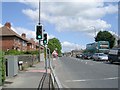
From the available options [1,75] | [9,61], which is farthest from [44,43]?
[1,75]

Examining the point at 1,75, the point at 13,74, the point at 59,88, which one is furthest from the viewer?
→ the point at 13,74

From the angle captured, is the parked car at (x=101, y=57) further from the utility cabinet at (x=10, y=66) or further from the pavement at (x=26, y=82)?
the utility cabinet at (x=10, y=66)

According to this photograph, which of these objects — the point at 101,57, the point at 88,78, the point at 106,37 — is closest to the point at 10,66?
the point at 88,78

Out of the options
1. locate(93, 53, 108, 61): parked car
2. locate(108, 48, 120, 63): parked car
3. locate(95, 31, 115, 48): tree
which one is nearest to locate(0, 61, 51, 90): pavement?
locate(108, 48, 120, 63): parked car

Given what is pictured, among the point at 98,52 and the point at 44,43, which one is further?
the point at 98,52

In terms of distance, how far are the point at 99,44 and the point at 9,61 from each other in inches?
1602

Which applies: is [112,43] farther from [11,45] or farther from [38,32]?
[38,32]

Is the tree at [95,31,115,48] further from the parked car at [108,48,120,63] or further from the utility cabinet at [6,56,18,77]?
the utility cabinet at [6,56,18,77]

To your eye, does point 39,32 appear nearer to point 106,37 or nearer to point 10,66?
point 10,66

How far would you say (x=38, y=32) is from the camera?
21891mm

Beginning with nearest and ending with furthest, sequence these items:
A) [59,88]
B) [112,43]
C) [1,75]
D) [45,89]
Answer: [59,88]
[45,89]
[1,75]
[112,43]

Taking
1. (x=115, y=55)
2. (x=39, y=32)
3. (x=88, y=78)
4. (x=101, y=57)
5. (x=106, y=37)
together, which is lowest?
(x=88, y=78)

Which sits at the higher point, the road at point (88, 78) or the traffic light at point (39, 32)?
the traffic light at point (39, 32)

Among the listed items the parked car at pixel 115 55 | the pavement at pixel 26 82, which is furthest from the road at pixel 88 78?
the parked car at pixel 115 55
